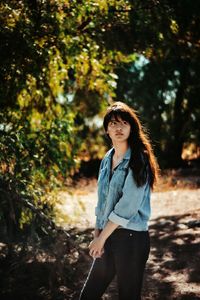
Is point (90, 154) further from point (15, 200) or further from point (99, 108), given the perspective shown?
point (15, 200)

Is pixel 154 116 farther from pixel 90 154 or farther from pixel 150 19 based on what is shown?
pixel 150 19

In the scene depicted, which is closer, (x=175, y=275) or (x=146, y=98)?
(x=175, y=275)

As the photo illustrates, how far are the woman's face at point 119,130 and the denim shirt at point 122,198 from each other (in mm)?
92

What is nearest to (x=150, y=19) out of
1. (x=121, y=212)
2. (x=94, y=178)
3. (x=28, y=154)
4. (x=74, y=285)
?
(x=28, y=154)

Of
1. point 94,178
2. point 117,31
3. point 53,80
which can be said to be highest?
point 117,31

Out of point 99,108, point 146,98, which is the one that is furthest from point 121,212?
point 146,98

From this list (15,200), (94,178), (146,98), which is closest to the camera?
(15,200)

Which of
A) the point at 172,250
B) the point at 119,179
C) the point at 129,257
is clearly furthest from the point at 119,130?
the point at 172,250

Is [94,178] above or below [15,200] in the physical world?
below

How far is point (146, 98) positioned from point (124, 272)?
1482cm

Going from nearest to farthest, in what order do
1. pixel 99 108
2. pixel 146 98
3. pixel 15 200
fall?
1. pixel 15 200
2. pixel 99 108
3. pixel 146 98

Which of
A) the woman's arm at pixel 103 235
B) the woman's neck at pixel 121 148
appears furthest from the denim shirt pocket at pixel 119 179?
the woman's arm at pixel 103 235

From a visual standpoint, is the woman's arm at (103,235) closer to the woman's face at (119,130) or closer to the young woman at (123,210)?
the young woman at (123,210)

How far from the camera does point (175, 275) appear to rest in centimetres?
534
